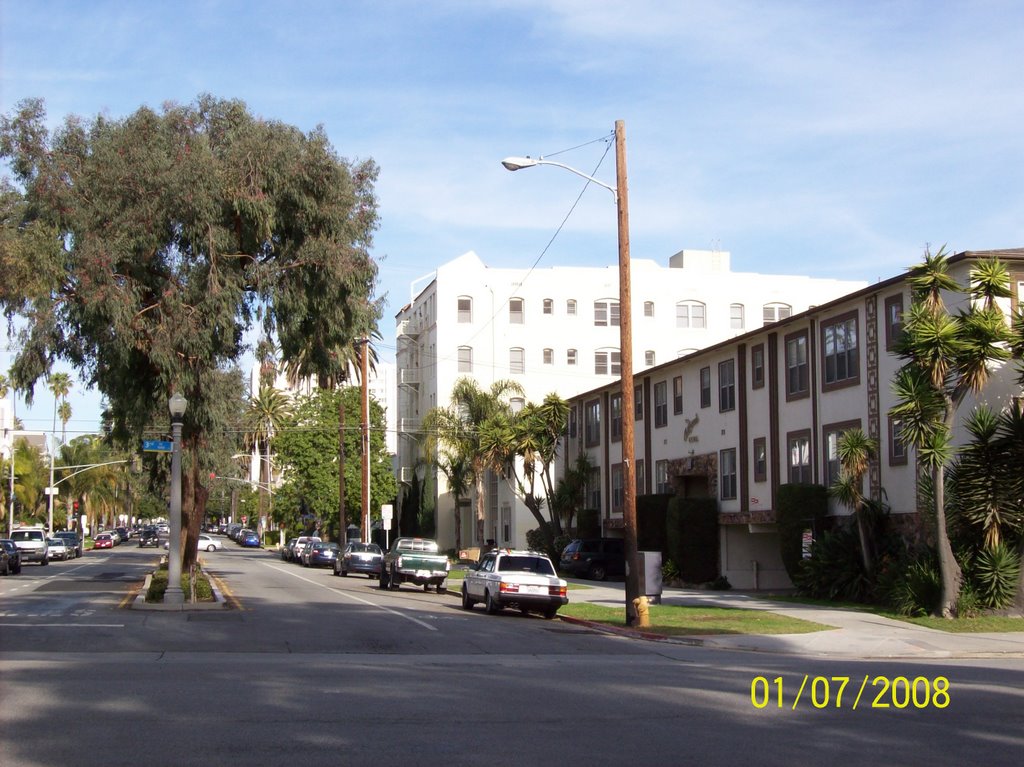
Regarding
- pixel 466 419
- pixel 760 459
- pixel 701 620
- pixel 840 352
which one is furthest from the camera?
pixel 466 419

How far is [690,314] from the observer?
70.9m

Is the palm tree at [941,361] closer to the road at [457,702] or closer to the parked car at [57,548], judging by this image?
the road at [457,702]

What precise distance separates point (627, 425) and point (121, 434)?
15165 mm

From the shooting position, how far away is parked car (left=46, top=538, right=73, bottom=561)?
207 ft

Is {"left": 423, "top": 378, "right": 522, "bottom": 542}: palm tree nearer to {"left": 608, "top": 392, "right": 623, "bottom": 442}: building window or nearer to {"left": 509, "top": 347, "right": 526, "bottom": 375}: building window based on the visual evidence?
{"left": 608, "top": 392, "right": 623, "bottom": 442}: building window

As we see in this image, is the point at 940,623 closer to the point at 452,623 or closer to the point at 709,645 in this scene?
the point at 709,645

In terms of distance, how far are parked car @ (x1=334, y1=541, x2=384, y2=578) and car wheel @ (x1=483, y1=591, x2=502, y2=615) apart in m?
19.5

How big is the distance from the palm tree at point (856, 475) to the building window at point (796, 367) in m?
4.83

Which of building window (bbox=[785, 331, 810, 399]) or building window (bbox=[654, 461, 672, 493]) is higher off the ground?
building window (bbox=[785, 331, 810, 399])

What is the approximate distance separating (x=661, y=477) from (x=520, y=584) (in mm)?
18383

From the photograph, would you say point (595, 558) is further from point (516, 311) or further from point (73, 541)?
point (73, 541)

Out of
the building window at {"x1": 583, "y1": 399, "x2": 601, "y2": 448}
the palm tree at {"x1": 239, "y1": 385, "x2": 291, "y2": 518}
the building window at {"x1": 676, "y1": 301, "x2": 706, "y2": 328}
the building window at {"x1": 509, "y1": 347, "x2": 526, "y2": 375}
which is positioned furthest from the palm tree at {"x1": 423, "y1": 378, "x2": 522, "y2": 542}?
the palm tree at {"x1": 239, "y1": 385, "x2": 291, "y2": 518}

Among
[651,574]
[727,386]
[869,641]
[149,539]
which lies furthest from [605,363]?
[149,539]

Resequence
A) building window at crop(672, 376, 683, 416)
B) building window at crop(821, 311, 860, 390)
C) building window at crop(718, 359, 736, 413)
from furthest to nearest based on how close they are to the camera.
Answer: building window at crop(672, 376, 683, 416) → building window at crop(718, 359, 736, 413) → building window at crop(821, 311, 860, 390)
